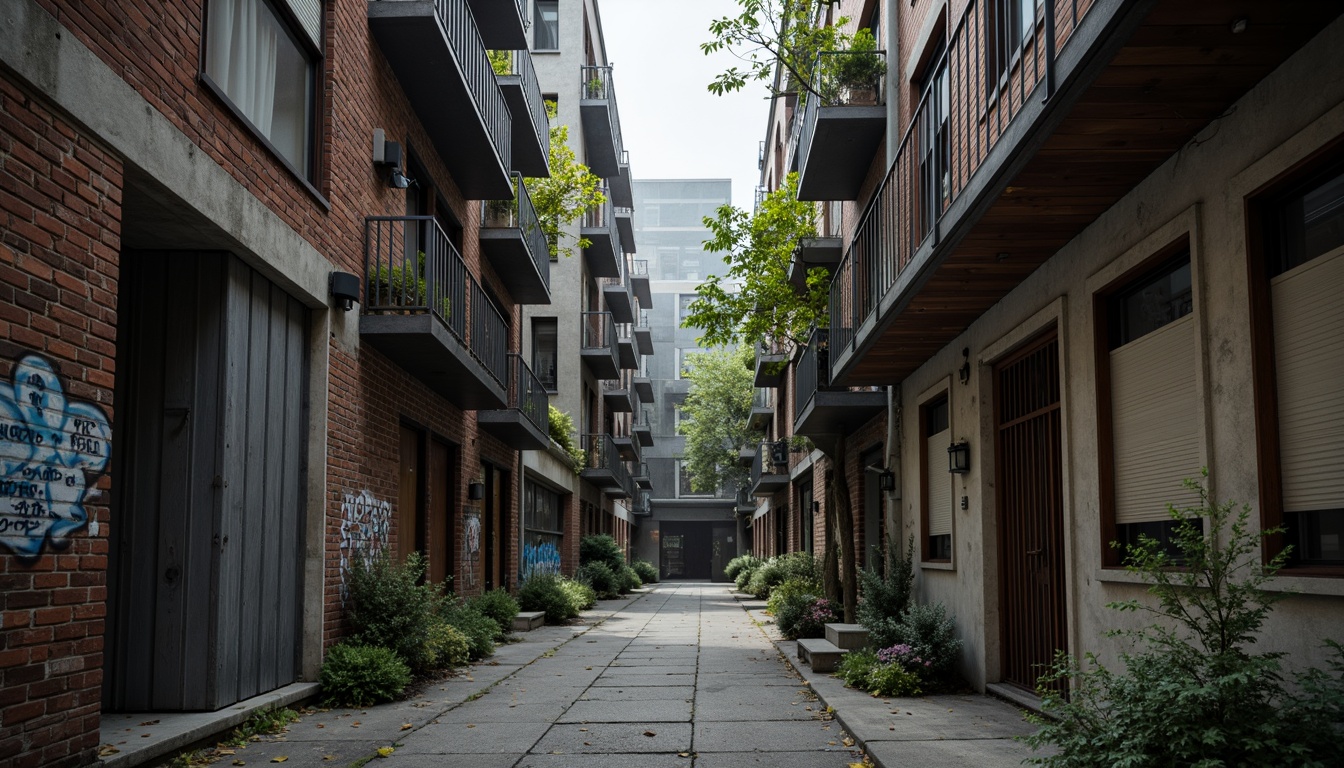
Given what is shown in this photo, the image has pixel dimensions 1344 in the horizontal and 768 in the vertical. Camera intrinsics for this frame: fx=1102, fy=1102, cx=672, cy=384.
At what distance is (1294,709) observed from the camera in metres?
4.25

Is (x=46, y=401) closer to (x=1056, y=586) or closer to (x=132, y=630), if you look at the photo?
(x=132, y=630)

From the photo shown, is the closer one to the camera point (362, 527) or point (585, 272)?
point (362, 527)

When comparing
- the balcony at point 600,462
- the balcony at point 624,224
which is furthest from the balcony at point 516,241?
the balcony at point 624,224

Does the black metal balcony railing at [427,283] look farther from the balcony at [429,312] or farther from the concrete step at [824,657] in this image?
the concrete step at [824,657]

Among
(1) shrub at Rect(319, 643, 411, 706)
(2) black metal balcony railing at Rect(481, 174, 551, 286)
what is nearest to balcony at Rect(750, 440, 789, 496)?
(2) black metal balcony railing at Rect(481, 174, 551, 286)

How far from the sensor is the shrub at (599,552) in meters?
30.6

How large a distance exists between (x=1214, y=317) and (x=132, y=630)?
7147 millimetres

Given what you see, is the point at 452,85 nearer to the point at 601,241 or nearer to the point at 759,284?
the point at 759,284

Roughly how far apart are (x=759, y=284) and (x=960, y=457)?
6101mm

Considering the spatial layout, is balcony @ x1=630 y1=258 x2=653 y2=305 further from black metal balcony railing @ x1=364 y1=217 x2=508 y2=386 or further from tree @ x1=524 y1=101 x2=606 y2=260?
black metal balcony railing @ x1=364 y1=217 x2=508 y2=386

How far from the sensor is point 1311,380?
4.87 m

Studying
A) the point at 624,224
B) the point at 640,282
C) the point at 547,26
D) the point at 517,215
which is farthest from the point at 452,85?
the point at 640,282

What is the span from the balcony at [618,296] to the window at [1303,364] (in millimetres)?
28967

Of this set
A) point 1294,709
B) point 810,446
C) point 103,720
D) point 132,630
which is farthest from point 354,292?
point 810,446
